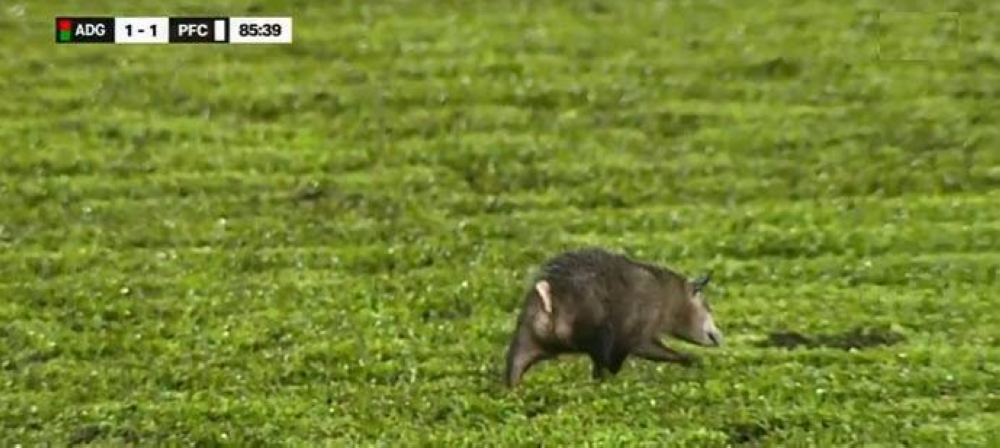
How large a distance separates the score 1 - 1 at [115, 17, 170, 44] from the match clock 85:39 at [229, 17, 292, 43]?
113cm

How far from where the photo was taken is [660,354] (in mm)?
15047

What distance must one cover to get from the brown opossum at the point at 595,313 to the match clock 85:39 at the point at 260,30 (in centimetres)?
1591

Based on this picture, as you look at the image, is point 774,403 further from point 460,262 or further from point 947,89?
point 947,89

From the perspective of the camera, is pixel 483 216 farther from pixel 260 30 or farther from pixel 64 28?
pixel 64 28

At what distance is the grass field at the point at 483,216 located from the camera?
14086mm

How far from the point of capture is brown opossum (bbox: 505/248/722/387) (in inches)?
546

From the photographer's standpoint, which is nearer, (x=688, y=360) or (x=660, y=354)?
(x=660, y=354)

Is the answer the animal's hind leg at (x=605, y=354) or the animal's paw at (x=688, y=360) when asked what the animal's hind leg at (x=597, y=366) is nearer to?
the animal's hind leg at (x=605, y=354)

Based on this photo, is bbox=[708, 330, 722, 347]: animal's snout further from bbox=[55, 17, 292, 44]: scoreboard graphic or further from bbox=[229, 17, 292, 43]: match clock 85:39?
bbox=[229, 17, 292, 43]: match clock 85:39

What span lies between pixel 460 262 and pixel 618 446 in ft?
20.9

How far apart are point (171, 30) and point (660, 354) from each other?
612 inches

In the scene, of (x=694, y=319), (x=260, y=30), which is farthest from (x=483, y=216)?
(x=260, y=30)

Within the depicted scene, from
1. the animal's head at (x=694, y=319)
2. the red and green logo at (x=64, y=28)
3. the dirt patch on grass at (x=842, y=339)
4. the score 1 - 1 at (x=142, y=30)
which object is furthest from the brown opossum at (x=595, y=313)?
the red and green logo at (x=64, y=28)

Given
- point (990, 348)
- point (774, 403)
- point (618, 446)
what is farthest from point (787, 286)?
point (618, 446)
